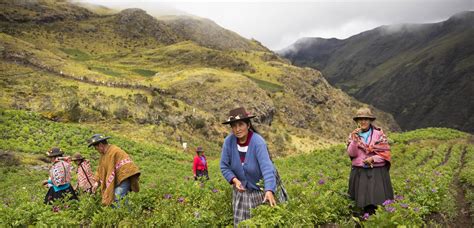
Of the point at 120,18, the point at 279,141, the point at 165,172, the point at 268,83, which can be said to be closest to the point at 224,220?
the point at 165,172

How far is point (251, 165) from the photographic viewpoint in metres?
5.00

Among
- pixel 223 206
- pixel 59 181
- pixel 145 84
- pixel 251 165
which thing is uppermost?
pixel 145 84

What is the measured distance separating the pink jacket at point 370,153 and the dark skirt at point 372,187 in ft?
0.37

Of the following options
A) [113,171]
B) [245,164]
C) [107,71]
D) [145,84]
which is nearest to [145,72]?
[107,71]

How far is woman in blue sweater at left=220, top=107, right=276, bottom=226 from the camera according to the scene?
4.88 meters

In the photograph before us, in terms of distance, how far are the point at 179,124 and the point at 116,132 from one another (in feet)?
36.0

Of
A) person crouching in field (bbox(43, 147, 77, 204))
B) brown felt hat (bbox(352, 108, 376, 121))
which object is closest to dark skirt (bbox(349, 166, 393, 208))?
brown felt hat (bbox(352, 108, 376, 121))

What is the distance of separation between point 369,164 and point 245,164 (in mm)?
2525

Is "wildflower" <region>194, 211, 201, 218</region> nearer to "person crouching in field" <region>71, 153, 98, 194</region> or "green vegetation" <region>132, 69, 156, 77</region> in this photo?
"person crouching in field" <region>71, 153, 98, 194</region>

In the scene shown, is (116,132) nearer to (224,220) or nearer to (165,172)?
(165,172)

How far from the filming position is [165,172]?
21.6 m

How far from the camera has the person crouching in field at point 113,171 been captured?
6.66m

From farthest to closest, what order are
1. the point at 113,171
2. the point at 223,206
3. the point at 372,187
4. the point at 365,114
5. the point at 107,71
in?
1. the point at 107,71
2. the point at 113,171
3. the point at 365,114
4. the point at 372,187
5. the point at 223,206

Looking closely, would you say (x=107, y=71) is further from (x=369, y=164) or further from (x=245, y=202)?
(x=245, y=202)
